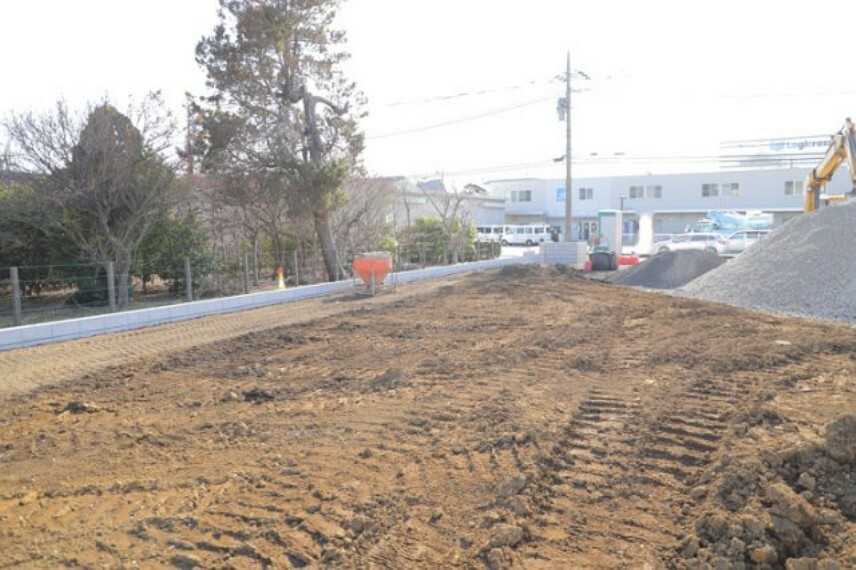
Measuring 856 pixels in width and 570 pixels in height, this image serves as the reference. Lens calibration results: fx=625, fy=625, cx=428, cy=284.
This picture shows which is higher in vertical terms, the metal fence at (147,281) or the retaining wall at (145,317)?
the metal fence at (147,281)

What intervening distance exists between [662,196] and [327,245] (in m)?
45.7

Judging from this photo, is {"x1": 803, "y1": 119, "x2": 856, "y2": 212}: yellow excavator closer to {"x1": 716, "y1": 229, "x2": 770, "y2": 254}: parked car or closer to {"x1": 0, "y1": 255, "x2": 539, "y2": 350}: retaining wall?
{"x1": 716, "y1": 229, "x2": 770, "y2": 254}: parked car

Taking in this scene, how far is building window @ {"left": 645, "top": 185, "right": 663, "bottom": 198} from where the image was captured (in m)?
57.9

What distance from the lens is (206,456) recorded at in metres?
5.34

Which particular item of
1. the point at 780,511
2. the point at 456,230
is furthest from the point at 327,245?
the point at 780,511

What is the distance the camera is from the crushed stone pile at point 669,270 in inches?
825

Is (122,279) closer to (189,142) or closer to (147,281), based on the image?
(147,281)

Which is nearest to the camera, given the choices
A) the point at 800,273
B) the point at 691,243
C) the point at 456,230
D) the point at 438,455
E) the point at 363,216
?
the point at 438,455

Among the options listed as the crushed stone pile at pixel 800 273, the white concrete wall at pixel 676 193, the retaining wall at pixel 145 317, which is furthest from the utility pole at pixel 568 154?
the white concrete wall at pixel 676 193

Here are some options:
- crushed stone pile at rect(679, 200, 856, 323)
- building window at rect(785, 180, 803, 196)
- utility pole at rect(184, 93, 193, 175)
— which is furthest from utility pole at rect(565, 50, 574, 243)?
building window at rect(785, 180, 803, 196)

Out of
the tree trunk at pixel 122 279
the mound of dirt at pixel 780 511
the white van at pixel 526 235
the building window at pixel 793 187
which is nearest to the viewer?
the mound of dirt at pixel 780 511

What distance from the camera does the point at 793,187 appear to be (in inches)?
2060

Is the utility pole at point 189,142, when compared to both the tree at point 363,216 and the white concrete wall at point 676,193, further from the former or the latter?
the white concrete wall at point 676,193

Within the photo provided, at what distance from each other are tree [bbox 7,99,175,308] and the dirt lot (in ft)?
14.2
